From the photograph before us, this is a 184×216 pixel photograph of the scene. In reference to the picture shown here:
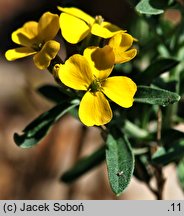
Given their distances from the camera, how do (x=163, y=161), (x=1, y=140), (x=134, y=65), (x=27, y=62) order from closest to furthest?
(x=163, y=161) → (x=134, y=65) → (x=1, y=140) → (x=27, y=62)

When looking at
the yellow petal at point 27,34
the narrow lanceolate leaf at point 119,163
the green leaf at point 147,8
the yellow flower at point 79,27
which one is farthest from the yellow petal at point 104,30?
the narrow lanceolate leaf at point 119,163

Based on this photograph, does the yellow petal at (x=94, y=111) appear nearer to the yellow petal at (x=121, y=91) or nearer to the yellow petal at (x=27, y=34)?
the yellow petal at (x=121, y=91)

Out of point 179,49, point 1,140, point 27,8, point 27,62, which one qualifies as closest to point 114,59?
point 179,49

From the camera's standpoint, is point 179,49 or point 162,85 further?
point 179,49

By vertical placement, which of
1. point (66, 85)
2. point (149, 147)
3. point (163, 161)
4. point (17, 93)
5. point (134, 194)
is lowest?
point (134, 194)

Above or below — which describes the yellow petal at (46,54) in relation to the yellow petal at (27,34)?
above

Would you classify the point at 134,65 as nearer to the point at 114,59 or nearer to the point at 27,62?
the point at 114,59
